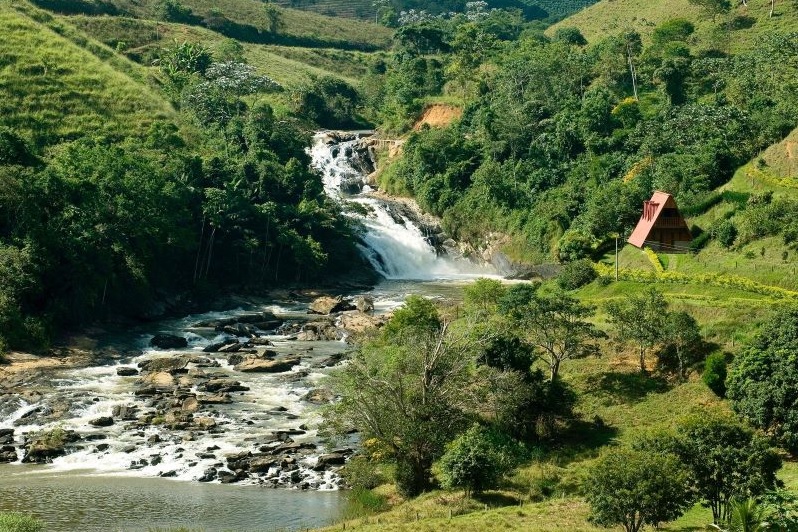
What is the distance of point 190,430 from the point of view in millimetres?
53188

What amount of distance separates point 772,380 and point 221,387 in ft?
106

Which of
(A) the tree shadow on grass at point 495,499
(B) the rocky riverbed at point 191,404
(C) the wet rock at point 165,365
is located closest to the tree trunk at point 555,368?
(A) the tree shadow on grass at point 495,499

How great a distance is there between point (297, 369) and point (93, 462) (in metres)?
19.6

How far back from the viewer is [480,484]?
141ft

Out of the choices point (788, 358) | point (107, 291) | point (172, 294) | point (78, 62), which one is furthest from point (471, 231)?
point (788, 358)

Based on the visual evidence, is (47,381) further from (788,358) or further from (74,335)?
(788,358)

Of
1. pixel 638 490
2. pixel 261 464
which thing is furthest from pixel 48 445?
pixel 638 490

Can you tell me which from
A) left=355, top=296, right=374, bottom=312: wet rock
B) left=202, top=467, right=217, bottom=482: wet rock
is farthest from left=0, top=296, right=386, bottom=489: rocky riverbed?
left=355, top=296, right=374, bottom=312: wet rock

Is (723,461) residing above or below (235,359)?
above

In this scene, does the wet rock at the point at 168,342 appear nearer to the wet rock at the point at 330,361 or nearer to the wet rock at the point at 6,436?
the wet rock at the point at 330,361

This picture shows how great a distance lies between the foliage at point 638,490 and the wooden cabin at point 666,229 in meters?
43.3

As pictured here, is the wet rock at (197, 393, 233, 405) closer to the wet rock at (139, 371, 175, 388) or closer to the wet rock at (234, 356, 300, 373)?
the wet rock at (139, 371, 175, 388)

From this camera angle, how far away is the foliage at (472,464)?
4231cm

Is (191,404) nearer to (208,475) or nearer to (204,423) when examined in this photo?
(204,423)
